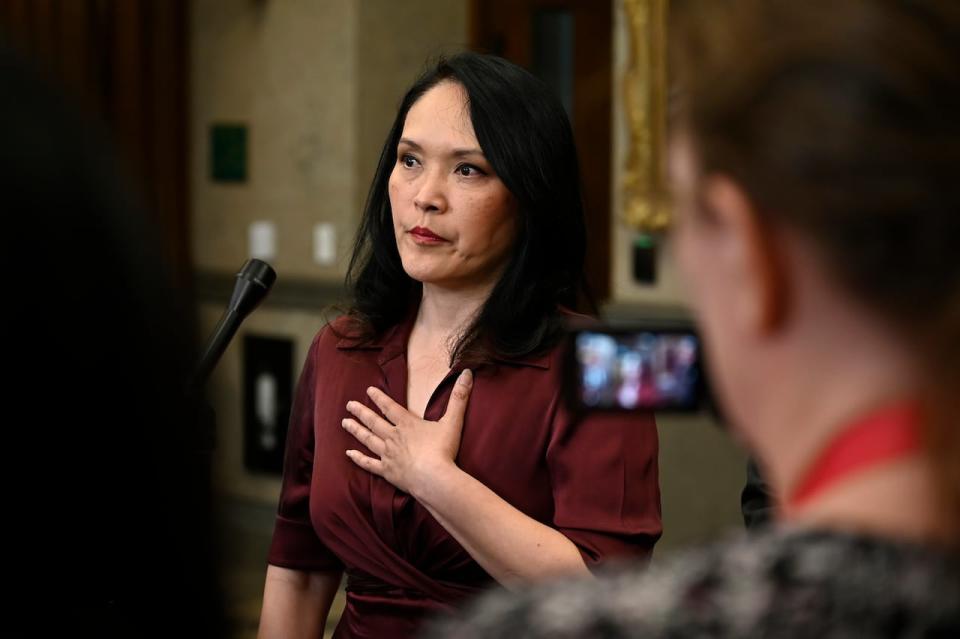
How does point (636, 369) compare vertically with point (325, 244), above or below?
above

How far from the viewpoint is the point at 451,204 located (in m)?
2.12

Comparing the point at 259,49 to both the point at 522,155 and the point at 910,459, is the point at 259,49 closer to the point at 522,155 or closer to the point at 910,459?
the point at 522,155

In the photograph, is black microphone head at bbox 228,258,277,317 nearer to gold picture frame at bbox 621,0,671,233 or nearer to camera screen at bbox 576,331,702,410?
camera screen at bbox 576,331,702,410

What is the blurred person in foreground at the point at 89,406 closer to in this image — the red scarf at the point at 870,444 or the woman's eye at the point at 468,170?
the red scarf at the point at 870,444

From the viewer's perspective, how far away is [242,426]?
6.48 metres

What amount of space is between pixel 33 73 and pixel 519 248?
1412mm

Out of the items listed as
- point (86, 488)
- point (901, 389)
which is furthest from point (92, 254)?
point (901, 389)

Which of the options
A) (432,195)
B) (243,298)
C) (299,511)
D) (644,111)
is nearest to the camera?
(243,298)

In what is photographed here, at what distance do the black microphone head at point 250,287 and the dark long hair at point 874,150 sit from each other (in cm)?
117

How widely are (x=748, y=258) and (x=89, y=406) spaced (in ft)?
1.31

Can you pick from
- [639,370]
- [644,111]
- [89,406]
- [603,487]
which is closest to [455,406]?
[603,487]

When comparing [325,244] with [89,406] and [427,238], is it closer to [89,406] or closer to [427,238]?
[427,238]

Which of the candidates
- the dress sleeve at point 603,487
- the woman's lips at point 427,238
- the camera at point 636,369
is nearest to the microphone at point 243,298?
the woman's lips at point 427,238

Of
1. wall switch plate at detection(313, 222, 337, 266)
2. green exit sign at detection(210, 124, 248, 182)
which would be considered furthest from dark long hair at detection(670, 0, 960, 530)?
green exit sign at detection(210, 124, 248, 182)
